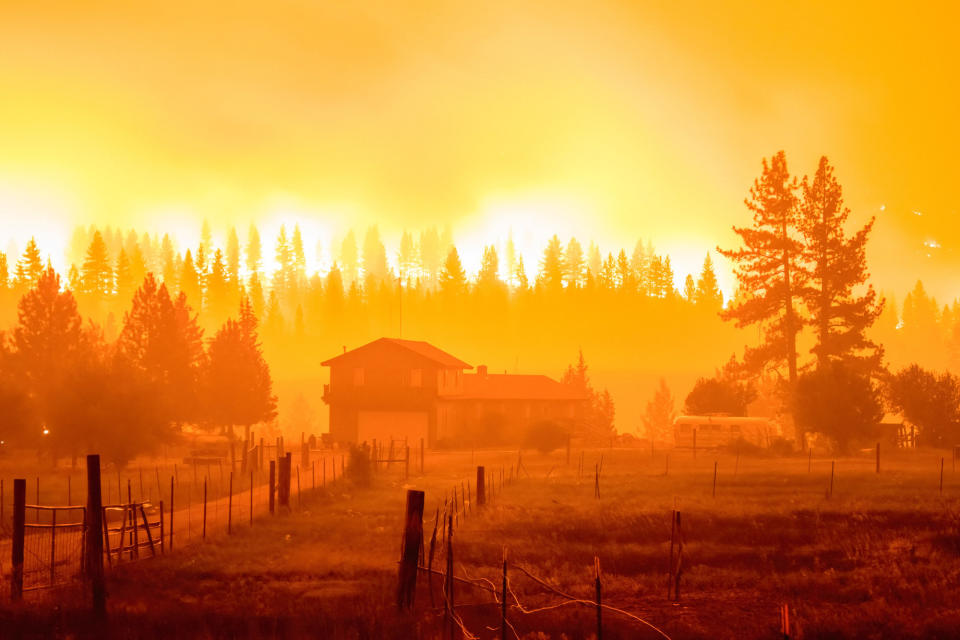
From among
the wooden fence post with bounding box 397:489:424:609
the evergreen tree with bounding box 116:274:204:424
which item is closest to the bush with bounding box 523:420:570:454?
the evergreen tree with bounding box 116:274:204:424

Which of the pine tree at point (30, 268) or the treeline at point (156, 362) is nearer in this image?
the treeline at point (156, 362)

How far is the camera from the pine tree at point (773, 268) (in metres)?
70.6

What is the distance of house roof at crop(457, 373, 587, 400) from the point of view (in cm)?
8319

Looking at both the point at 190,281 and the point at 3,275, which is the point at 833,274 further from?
the point at 3,275

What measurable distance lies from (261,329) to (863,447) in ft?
505

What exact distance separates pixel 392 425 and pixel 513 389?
1409 centimetres

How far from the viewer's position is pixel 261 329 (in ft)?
653

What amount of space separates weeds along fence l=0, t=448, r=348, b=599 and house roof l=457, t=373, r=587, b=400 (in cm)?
2946

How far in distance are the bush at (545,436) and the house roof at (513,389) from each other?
1744 centimetres

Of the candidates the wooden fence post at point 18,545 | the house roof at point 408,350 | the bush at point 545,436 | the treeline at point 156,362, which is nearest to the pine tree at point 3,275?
the treeline at point 156,362

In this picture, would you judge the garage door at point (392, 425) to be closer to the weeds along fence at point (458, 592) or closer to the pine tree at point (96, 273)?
the weeds along fence at point (458, 592)

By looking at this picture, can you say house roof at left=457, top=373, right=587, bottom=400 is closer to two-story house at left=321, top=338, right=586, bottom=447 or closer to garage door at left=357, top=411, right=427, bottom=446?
two-story house at left=321, top=338, right=586, bottom=447

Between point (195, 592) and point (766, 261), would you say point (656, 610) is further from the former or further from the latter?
point (766, 261)

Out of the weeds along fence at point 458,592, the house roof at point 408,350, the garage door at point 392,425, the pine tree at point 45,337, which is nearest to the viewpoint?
the weeds along fence at point 458,592
